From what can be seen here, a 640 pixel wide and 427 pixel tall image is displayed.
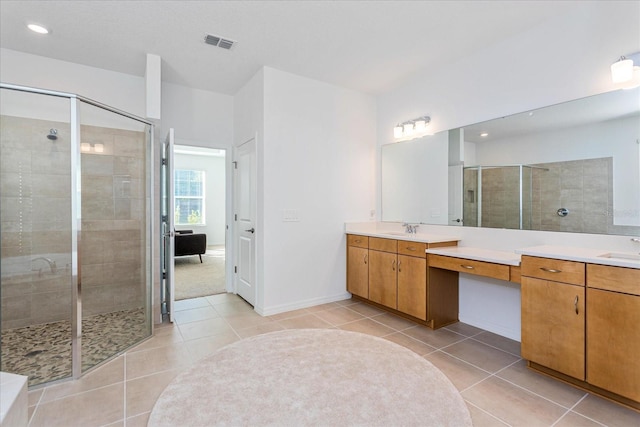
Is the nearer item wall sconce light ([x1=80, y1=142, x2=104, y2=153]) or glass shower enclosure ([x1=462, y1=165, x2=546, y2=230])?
wall sconce light ([x1=80, y1=142, x2=104, y2=153])

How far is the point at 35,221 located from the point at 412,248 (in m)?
3.73

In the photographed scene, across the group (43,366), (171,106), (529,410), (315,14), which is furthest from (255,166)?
(529,410)

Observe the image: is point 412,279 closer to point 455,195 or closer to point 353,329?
point 353,329

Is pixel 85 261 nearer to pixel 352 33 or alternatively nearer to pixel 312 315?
pixel 312 315

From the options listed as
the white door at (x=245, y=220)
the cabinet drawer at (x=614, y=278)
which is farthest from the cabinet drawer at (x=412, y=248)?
the white door at (x=245, y=220)

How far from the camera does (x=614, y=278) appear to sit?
184 centimetres

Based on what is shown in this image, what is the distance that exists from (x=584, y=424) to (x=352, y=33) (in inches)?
128

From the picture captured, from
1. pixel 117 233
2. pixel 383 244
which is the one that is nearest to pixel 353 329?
pixel 383 244

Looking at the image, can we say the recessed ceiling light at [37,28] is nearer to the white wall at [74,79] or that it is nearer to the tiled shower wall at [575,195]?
the white wall at [74,79]

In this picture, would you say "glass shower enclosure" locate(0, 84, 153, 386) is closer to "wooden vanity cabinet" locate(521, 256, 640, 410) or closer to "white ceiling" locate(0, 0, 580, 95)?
"white ceiling" locate(0, 0, 580, 95)

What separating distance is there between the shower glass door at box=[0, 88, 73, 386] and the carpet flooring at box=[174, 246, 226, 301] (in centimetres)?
138

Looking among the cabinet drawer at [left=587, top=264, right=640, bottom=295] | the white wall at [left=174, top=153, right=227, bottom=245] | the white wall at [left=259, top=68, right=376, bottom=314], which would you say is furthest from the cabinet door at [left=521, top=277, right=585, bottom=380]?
the white wall at [left=174, top=153, right=227, bottom=245]

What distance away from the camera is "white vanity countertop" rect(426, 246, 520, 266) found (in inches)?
96.6

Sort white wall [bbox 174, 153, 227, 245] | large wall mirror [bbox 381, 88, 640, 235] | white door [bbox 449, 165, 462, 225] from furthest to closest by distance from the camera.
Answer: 1. white wall [bbox 174, 153, 227, 245]
2. white door [bbox 449, 165, 462, 225]
3. large wall mirror [bbox 381, 88, 640, 235]
